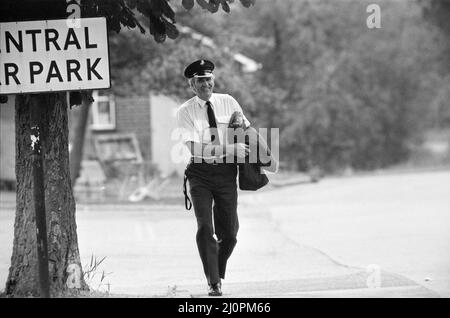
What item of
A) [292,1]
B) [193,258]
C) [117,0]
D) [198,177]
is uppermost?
[292,1]

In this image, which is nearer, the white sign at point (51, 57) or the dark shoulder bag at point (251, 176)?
the white sign at point (51, 57)

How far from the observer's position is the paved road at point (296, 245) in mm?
8711

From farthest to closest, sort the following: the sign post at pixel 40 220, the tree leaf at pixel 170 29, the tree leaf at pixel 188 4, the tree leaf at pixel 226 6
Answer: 1. the tree leaf at pixel 170 29
2. the tree leaf at pixel 226 6
3. the tree leaf at pixel 188 4
4. the sign post at pixel 40 220

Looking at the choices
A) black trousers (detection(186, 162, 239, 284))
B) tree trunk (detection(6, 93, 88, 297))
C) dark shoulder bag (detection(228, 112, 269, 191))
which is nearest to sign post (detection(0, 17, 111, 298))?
tree trunk (detection(6, 93, 88, 297))

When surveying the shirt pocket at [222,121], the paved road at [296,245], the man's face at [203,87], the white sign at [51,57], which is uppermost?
the white sign at [51,57]

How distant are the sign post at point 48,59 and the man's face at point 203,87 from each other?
3.39 ft

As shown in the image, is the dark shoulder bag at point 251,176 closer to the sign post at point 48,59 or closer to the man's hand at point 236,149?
the man's hand at point 236,149

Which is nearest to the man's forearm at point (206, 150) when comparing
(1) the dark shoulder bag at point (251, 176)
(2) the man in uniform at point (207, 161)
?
(2) the man in uniform at point (207, 161)

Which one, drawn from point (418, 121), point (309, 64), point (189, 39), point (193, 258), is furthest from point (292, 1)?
point (193, 258)

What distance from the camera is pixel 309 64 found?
135 feet

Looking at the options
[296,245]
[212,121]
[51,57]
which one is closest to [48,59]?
[51,57]
